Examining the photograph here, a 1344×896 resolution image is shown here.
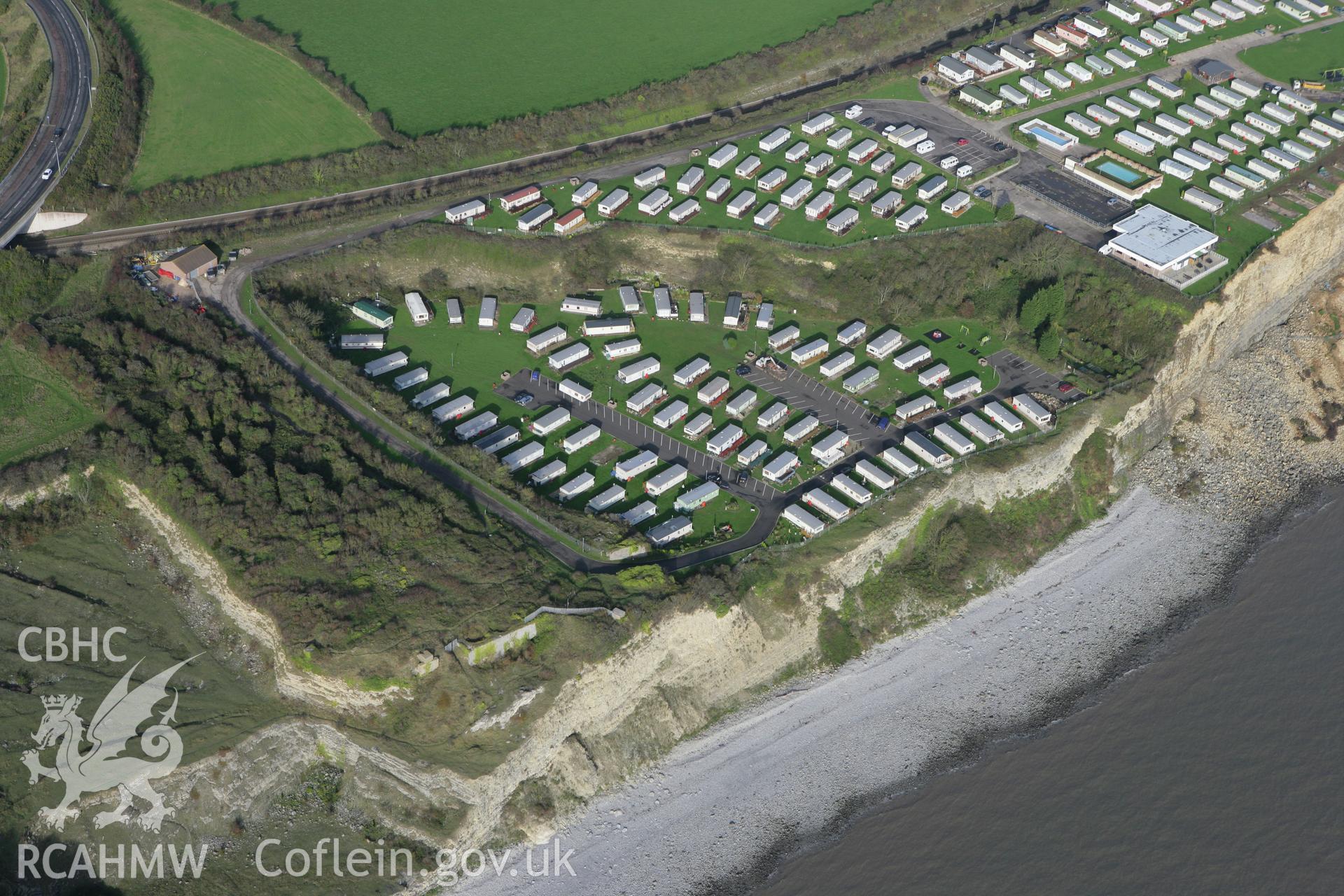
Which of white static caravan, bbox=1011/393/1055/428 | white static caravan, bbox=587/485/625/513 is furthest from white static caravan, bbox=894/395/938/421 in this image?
white static caravan, bbox=587/485/625/513

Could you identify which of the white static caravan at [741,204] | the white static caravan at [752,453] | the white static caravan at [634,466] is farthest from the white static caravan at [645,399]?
the white static caravan at [741,204]

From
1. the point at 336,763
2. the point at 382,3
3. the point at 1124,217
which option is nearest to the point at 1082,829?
the point at 336,763

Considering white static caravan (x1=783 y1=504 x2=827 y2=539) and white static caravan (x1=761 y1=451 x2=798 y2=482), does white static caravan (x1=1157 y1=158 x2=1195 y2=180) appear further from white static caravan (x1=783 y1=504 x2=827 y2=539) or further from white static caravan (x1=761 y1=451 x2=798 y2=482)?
white static caravan (x1=783 y1=504 x2=827 y2=539)

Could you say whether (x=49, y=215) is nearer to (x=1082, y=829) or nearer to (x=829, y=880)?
(x=829, y=880)

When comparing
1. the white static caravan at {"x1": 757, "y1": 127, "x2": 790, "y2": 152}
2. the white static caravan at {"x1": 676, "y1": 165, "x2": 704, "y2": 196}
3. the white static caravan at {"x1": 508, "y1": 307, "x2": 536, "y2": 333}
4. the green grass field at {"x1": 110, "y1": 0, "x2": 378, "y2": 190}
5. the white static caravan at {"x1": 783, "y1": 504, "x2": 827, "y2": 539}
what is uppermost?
the green grass field at {"x1": 110, "y1": 0, "x2": 378, "y2": 190}

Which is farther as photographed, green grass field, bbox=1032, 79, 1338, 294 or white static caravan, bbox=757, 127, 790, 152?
white static caravan, bbox=757, 127, 790, 152

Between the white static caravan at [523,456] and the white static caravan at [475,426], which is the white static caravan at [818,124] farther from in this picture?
the white static caravan at [523,456]
